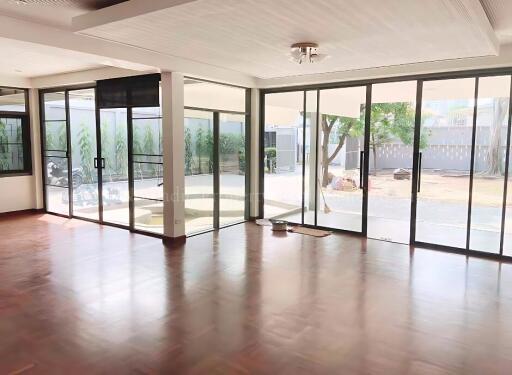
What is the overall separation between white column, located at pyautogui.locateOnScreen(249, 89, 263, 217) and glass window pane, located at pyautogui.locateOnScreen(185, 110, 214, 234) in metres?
1.16

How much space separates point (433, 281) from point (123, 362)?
3610mm

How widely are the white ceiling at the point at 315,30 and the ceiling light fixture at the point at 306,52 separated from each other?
0.12 m

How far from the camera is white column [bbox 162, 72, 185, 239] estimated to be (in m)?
6.37

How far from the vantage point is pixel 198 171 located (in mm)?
7152

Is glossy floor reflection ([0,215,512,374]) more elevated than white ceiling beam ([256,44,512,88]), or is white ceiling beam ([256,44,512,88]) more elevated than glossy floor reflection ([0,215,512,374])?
white ceiling beam ([256,44,512,88])

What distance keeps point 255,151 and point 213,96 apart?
60.3 inches

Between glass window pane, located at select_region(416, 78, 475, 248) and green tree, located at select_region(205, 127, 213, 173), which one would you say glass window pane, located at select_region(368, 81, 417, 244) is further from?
green tree, located at select_region(205, 127, 213, 173)

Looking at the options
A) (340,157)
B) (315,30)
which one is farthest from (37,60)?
(340,157)

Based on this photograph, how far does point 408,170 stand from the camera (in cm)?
666

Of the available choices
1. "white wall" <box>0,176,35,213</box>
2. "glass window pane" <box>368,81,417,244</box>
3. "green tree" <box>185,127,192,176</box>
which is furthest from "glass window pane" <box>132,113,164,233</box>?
"glass window pane" <box>368,81,417,244</box>

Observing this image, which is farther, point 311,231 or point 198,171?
point 311,231

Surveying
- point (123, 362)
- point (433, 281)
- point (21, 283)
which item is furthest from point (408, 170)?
point (21, 283)

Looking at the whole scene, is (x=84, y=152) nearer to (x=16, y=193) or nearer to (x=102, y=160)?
(x=102, y=160)

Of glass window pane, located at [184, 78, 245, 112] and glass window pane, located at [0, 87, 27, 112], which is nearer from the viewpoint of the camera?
glass window pane, located at [184, 78, 245, 112]
